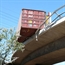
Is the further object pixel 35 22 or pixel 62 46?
pixel 35 22

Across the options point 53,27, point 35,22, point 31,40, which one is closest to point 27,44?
point 31,40

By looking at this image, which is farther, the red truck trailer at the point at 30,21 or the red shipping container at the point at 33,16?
the red shipping container at the point at 33,16

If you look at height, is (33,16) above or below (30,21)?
above

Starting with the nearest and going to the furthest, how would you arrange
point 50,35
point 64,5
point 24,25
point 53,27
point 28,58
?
point 64,5
point 53,27
point 50,35
point 24,25
point 28,58

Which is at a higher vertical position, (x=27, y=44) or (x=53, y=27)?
(x=53, y=27)

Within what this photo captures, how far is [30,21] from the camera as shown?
63.8 feet

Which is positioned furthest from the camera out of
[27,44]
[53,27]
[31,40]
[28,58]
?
[28,58]

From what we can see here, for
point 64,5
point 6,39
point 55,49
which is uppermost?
point 64,5

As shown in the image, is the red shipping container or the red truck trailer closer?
the red truck trailer

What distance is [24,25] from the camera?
61.7ft

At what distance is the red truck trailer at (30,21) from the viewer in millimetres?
18828

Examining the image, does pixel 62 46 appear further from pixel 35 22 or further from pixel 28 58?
pixel 28 58

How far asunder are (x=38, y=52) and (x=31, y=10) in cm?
623

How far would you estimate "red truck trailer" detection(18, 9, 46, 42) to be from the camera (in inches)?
741
